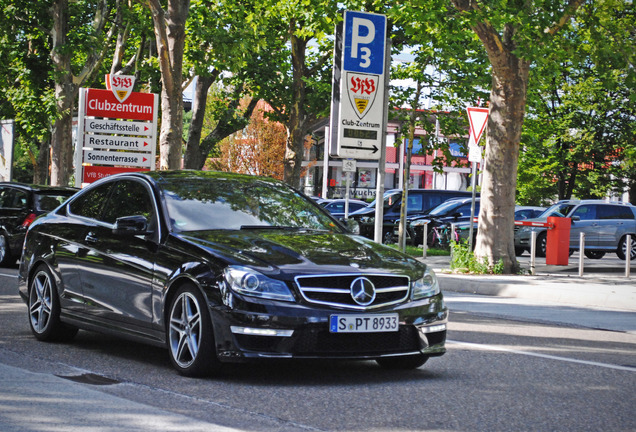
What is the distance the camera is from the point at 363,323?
6.53 meters

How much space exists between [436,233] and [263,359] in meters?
23.2

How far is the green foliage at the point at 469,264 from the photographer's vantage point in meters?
18.7

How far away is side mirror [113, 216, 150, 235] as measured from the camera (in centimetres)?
743

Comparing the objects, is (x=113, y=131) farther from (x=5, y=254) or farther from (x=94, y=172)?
(x=5, y=254)

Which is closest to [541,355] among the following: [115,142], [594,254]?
[115,142]

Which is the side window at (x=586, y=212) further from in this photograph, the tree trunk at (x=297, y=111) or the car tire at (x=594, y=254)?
the tree trunk at (x=297, y=111)

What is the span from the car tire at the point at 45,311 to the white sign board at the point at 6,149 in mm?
22803

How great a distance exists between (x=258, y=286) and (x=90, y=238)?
229cm

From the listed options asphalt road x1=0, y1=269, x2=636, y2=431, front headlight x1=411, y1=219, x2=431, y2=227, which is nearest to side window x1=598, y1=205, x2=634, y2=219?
front headlight x1=411, y1=219, x2=431, y2=227

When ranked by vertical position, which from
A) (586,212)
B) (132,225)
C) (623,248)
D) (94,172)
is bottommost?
(623,248)

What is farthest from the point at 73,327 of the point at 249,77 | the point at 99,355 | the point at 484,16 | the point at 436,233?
the point at 249,77

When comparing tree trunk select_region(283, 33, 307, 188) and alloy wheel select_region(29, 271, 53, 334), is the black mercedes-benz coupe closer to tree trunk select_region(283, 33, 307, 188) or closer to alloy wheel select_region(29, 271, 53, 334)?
alloy wheel select_region(29, 271, 53, 334)

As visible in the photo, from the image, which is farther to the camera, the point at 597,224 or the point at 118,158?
the point at 597,224

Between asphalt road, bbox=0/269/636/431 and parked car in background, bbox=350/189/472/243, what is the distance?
72.0 ft
